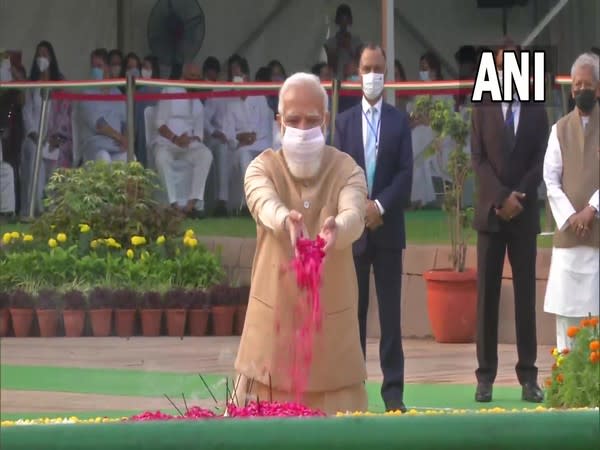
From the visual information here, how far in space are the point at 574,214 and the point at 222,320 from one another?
3.90m

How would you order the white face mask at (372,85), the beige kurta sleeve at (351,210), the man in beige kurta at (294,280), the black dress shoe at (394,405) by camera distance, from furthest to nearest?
the white face mask at (372,85)
the black dress shoe at (394,405)
the man in beige kurta at (294,280)
the beige kurta sleeve at (351,210)

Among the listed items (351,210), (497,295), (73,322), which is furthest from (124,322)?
(351,210)

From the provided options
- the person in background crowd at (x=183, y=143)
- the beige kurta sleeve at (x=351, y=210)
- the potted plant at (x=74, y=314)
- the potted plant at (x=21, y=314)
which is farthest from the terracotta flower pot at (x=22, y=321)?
the beige kurta sleeve at (x=351, y=210)

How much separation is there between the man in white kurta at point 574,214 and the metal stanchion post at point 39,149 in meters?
5.02

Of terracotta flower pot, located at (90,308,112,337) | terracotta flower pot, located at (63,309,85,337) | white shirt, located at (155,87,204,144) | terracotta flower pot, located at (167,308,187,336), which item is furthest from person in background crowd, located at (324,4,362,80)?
terracotta flower pot, located at (63,309,85,337)

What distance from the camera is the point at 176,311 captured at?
12078 mm

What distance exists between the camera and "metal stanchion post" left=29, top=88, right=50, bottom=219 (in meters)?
12.8

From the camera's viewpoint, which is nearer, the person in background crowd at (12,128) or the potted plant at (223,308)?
the potted plant at (223,308)

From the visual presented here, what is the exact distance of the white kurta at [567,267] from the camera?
8.98m

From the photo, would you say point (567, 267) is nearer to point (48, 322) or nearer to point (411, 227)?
point (411, 227)

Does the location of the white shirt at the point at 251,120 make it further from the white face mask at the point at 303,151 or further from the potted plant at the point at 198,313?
the white face mask at the point at 303,151

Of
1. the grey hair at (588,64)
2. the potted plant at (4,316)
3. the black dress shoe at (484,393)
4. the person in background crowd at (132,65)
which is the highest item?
the person in background crowd at (132,65)

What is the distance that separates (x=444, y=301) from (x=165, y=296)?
2.11m

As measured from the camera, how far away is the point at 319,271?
5602 mm
